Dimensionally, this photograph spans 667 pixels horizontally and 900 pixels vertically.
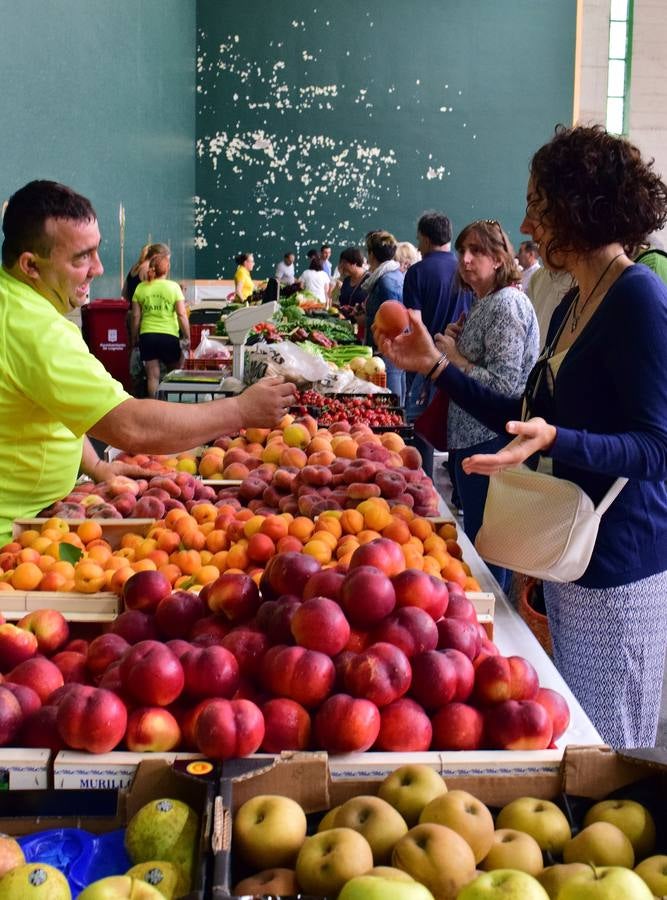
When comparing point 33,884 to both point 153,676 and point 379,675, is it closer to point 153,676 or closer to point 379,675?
point 153,676

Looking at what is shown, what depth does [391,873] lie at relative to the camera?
45.1 inches

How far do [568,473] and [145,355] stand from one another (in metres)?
8.14

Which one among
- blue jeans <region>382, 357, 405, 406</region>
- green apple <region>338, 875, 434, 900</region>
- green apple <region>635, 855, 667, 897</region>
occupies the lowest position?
blue jeans <region>382, 357, 405, 406</region>

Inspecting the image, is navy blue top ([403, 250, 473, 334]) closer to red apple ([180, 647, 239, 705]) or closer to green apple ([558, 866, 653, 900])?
red apple ([180, 647, 239, 705])

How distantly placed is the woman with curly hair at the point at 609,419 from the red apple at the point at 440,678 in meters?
0.52

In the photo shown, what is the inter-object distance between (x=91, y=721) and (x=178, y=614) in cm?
38

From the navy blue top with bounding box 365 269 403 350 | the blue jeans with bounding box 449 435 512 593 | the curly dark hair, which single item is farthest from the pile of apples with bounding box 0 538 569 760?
the navy blue top with bounding box 365 269 403 350

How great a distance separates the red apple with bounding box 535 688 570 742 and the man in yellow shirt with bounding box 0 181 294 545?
1.21 meters

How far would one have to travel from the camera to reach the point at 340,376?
536cm

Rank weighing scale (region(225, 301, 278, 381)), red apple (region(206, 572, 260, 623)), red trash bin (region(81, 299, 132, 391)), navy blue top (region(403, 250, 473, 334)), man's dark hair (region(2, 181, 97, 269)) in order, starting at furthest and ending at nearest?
1. red trash bin (region(81, 299, 132, 391))
2. navy blue top (region(403, 250, 473, 334))
3. weighing scale (region(225, 301, 278, 381))
4. man's dark hair (region(2, 181, 97, 269))
5. red apple (region(206, 572, 260, 623))

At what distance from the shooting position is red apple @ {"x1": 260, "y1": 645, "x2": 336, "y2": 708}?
1576 mm

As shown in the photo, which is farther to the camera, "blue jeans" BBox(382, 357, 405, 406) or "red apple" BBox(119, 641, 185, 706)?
"blue jeans" BBox(382, 357, 405, 406)

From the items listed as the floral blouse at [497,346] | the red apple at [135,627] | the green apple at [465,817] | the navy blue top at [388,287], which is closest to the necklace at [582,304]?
the red apple at [135,627]

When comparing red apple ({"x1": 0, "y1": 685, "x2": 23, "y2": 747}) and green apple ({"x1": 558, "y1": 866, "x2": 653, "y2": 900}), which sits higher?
green apple ({"x1": 558, "y1": 866, "x2": 653, "y2": 900})
